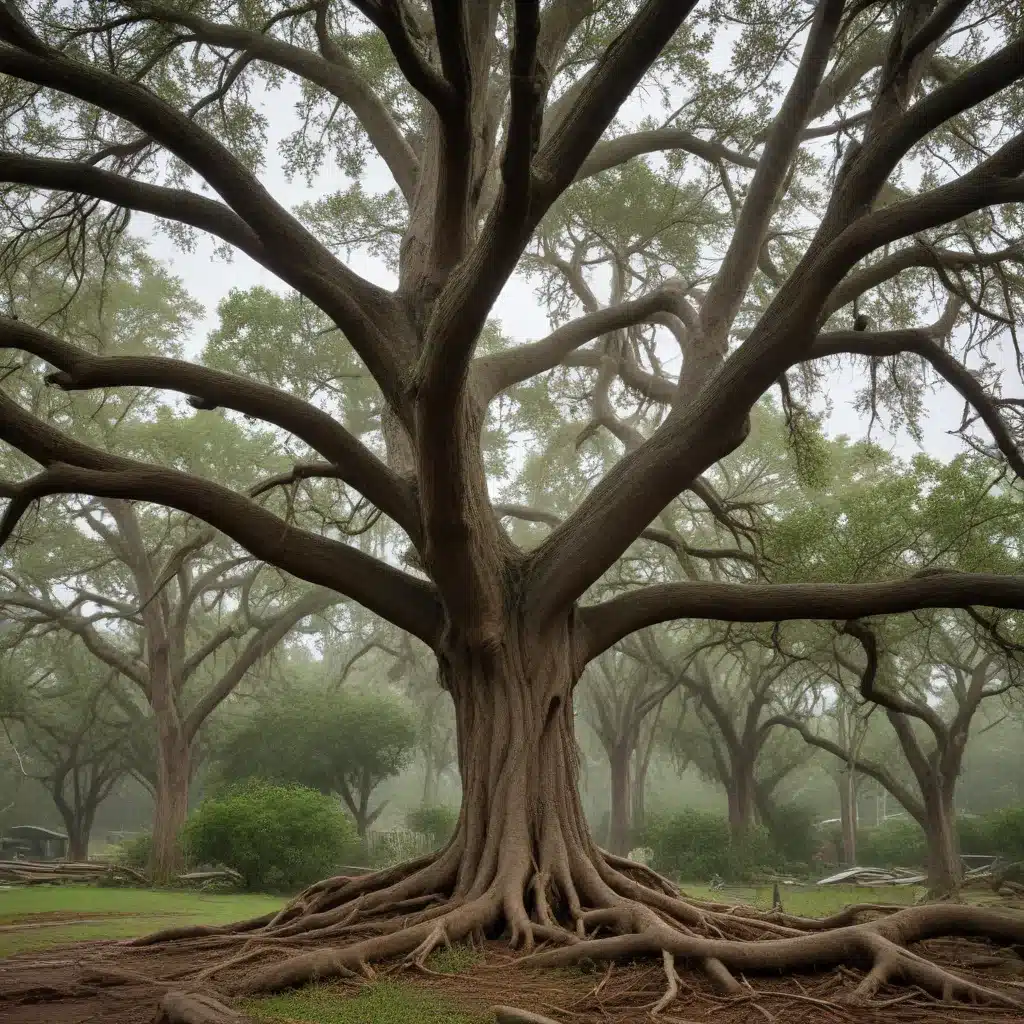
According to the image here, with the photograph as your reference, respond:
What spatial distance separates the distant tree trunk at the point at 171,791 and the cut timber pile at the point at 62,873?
2.66 ft

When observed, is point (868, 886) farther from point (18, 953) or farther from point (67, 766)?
point (67, 766)

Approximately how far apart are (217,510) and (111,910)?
812 centimetres

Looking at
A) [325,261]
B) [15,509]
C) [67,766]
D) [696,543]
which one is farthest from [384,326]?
[67,766]


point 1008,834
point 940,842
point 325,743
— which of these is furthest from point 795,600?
point 1008,834

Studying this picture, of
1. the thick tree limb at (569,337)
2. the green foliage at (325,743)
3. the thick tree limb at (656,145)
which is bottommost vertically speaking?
the green foliage at (325,743)

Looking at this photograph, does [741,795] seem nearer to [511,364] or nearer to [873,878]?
[873,878]

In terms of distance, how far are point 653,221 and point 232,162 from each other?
8.39m

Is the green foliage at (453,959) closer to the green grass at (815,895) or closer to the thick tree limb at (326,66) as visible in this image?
the thick tree limb at (326,66)

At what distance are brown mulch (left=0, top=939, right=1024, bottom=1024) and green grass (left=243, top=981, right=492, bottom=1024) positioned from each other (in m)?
0.13

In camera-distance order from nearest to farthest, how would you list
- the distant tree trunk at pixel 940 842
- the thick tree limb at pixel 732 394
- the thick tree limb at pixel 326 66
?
the thick tree limb at pixel 732 394, the thick tree limb at pixel 326 66, the distant tree trunk at pixel 940 842

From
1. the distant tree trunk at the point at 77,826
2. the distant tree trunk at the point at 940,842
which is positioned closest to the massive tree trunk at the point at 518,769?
the distant tree trunk at the point at 940,842

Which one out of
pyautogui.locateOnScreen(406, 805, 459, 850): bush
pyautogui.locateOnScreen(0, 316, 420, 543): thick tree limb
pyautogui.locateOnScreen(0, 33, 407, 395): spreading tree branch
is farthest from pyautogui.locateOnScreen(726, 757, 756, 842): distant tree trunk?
pyautogui.locateOnScreen(0, 33, 407, 395): spreading tree branch

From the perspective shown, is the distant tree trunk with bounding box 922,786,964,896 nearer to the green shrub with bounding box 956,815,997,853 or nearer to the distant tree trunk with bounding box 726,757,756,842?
the distant tree trunk with bounding box 726,757,756,842

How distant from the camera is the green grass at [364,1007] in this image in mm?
4457
